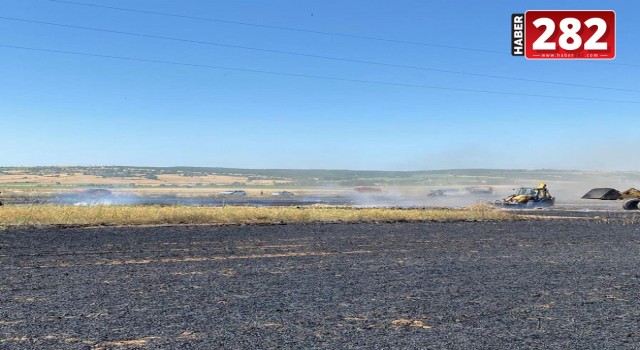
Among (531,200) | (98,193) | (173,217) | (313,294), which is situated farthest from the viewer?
(98,193)

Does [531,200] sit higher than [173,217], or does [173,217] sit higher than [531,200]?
[173,217]

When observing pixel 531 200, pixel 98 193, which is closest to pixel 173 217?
pixel 531 200

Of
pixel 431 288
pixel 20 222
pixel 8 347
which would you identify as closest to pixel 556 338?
pixel 431 288

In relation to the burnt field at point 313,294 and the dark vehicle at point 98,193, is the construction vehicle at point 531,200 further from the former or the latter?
the dark vehicle at point 98,193

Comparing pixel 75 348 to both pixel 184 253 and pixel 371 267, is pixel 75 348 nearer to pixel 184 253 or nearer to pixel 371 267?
pixel 371 267

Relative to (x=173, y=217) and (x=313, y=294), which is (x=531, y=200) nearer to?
(x=173, y=217)

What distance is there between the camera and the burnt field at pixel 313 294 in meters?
7.85

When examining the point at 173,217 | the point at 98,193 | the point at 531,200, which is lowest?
the point at 98,193

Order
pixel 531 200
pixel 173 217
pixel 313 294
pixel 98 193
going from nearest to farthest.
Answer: pixel 313 294 < pixel 173 217 < pixel 531 200 < pixel 98 193

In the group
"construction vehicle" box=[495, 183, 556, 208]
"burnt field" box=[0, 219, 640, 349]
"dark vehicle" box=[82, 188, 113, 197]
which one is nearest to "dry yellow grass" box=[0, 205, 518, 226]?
"burnt field" box=[0, 219, 640, 349]

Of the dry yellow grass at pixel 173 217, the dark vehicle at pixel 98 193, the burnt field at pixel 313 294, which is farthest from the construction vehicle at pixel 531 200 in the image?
the dark vehicle at pixel 98 193

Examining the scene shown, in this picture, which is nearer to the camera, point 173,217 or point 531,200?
point 173,217

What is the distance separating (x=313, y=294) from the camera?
10914mm

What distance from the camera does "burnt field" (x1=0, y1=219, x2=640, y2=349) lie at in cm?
785
